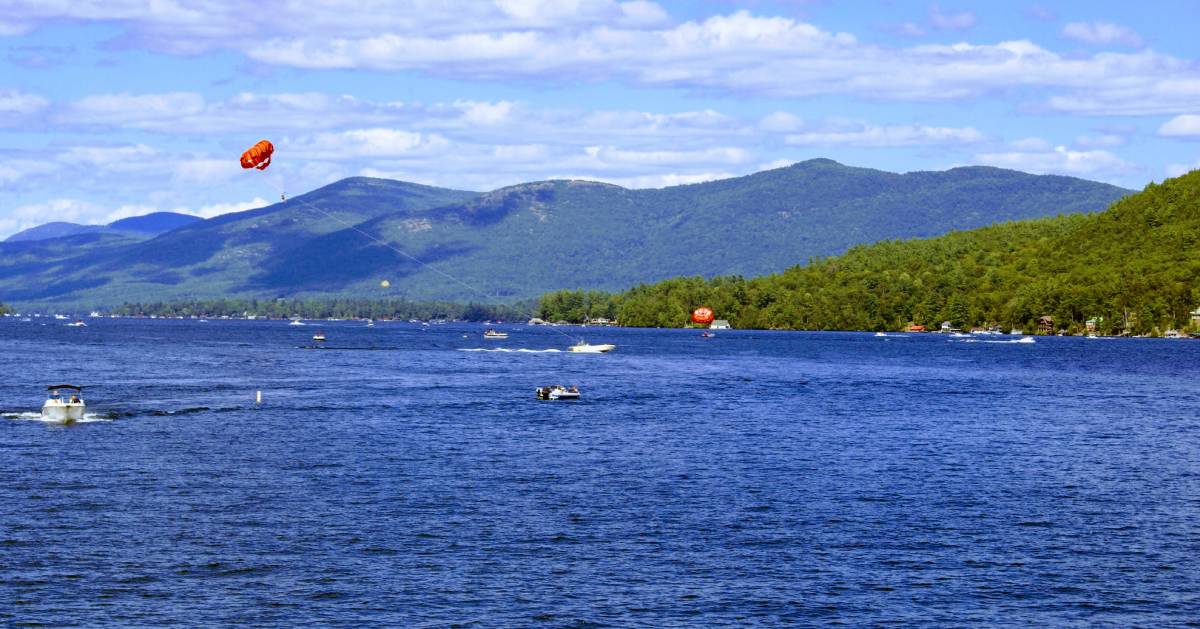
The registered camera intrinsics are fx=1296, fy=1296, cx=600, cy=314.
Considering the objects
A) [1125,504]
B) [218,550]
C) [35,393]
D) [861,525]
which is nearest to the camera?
[218,550]

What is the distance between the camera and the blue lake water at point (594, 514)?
154ft

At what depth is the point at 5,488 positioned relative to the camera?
6938cm

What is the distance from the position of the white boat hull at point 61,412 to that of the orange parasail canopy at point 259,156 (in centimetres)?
2383

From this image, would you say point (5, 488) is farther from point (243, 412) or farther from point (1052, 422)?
point (1052, 422)

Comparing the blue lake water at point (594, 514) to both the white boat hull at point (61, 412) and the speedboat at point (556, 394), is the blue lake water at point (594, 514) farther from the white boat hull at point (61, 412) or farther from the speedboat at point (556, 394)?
the speedboat at point (556, 394)

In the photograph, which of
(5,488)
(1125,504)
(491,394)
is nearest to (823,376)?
(491,394)

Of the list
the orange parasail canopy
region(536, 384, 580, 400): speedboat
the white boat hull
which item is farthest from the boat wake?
region(536, 384, 580, 400): speedboat

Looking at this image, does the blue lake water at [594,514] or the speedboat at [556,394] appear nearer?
the blue lake water at [594,514]

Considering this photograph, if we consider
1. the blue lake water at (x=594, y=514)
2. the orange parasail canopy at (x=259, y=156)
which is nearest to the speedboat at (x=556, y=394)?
the blue lake water at (x=594, y=514)

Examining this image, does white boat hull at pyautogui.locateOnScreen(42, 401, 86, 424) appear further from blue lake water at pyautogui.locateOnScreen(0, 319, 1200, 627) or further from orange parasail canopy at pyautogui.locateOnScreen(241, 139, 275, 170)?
orange parasail canopy at pyautogui.locateOnScreen(241, 139, 275, 170)

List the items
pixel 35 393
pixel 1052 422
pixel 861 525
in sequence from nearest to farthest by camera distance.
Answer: pixel 861 525, pixel 1052 422, pixel 35 393

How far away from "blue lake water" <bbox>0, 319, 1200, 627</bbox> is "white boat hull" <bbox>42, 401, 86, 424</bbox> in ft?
5.77

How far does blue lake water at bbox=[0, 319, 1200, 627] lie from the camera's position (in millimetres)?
47000

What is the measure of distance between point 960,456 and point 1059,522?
25448mm
